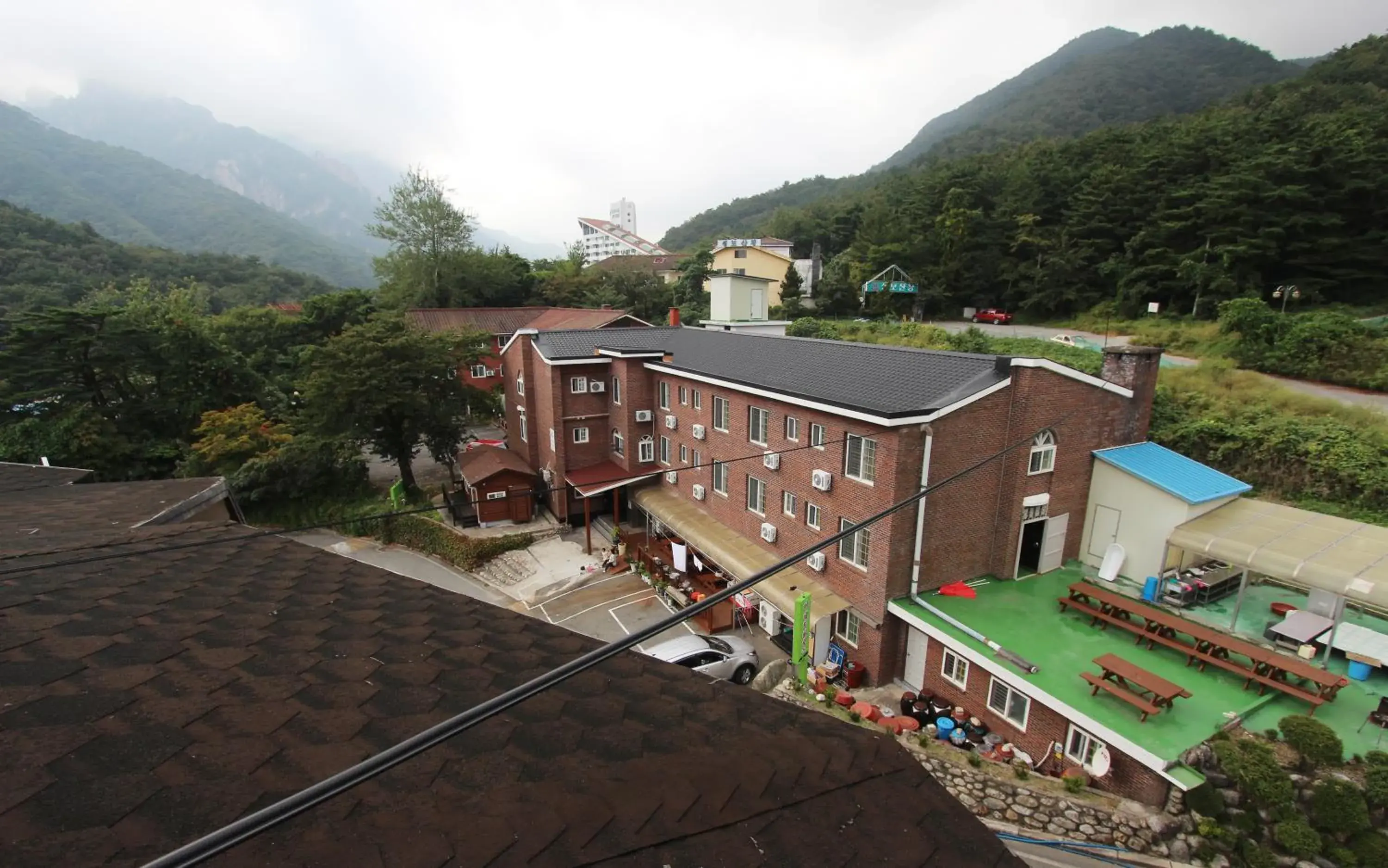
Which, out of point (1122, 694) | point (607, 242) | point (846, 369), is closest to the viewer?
point (1122, 694)

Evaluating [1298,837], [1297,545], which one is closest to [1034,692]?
[1298,837]

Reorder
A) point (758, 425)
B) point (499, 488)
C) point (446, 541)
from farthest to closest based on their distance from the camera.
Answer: point (499, 488)
point (446, 541)
point (758, 425)

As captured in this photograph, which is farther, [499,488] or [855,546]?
[499,488]

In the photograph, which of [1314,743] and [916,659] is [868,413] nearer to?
[916,659]

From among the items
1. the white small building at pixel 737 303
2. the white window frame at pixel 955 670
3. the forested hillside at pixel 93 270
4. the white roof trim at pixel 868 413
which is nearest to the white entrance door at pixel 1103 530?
the white roof trim at pixel 868 413

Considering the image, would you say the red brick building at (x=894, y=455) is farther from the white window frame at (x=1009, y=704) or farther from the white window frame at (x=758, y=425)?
the white window frame at (x=1009, y=704)
